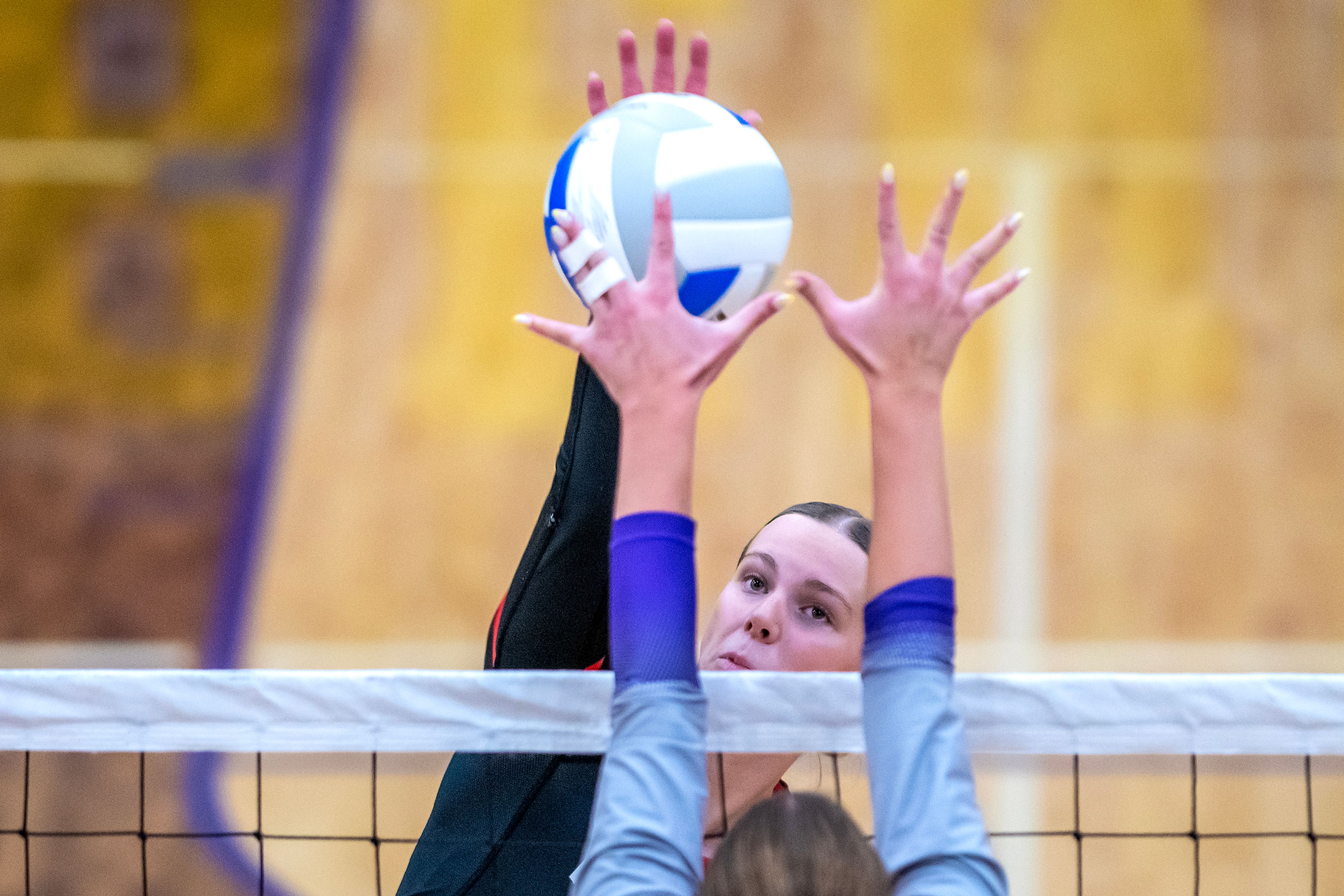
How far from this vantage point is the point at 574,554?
1731 mm

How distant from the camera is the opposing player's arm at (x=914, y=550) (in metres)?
1.18

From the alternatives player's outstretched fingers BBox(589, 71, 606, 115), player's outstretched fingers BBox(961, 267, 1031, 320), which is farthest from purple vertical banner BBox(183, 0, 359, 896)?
player's outstretched fingers BBox(961, 267, 1031, 320)

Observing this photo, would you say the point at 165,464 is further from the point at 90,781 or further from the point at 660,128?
the point at 660,128

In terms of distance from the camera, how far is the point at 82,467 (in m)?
5.92

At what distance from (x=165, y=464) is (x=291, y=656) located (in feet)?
4.00

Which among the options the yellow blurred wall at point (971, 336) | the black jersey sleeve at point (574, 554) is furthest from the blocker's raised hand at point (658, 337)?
the yellow blurred wall at point (971, 336)

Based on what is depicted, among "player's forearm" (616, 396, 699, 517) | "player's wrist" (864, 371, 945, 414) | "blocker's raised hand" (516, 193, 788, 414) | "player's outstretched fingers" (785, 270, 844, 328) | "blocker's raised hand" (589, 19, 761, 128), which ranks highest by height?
"blocker's raised hand" (589, 19, 761, 128)

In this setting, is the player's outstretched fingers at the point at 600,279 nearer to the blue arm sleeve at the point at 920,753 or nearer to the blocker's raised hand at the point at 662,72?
the blue arm sleeve at the point at 920,753

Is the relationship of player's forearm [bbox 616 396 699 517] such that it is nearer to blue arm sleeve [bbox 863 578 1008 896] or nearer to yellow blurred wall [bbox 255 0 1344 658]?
blue arm sleeve [bbox 863 578 1008 896]

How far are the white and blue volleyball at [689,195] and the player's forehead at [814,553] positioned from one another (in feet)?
1.29

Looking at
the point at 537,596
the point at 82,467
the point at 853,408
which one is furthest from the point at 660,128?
the point at 82,467

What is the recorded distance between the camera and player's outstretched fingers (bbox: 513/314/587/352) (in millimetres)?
1378

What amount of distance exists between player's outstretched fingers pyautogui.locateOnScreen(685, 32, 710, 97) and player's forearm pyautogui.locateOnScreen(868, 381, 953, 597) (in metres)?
0.89

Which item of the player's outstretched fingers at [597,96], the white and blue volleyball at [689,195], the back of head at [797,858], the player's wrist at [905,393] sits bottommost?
the back of head at [797,858]
